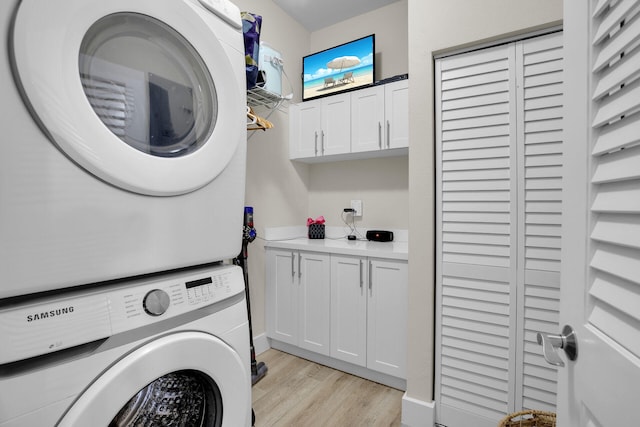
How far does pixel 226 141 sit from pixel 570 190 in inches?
35.2

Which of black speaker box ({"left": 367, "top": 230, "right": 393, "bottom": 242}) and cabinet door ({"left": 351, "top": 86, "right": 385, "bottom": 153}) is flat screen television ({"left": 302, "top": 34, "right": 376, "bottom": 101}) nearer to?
cabinet door ({"left": 351, "top": 86, "right": 385, "bottom": 153})

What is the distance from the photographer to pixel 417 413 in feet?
5.03

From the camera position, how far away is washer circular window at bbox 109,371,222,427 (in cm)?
82

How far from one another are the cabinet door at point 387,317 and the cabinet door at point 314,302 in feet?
1.06

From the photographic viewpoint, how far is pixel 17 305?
1.88 ft

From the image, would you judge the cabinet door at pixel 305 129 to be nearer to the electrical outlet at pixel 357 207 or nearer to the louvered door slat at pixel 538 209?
the electrical outlet at pixel 357 207

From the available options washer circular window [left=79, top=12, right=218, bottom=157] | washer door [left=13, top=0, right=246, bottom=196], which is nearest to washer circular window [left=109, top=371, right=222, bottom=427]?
washer door [left=13, top=0, right=246, bottom=196]

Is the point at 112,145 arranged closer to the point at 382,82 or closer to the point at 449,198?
the point at 449,198

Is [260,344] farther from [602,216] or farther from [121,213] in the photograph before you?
[602,216]

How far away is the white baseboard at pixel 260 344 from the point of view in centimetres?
230

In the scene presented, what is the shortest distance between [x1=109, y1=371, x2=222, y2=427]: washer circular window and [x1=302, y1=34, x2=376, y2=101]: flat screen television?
2.22 metres

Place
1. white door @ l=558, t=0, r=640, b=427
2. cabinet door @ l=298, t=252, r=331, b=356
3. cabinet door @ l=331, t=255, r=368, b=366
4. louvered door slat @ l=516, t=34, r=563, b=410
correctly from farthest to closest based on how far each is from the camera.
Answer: cabinet door @ l=298, t=252, r=331, b=356
cabinet door @ l=331, t=255, r=368, b=366
louvered door slat @ l=516, t=34, r=563, b=410
white door @ l=558, t=0, r=640, b=427

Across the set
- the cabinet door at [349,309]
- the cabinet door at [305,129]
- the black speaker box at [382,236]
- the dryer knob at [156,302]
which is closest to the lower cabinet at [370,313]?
the cabinet door at [349,309]

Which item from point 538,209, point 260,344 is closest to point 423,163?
point 538,209
